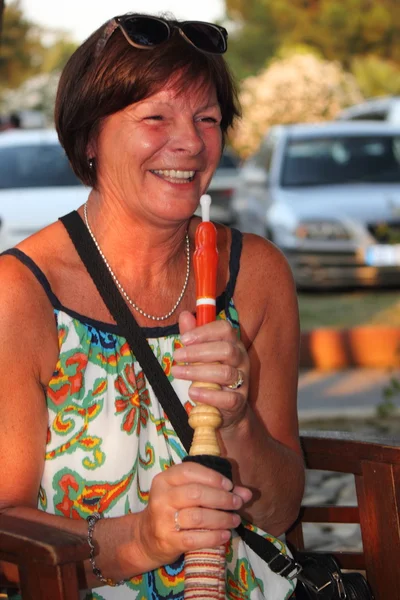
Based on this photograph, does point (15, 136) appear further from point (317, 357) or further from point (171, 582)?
point (171, 582)

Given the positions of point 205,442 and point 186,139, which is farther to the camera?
point 186,139

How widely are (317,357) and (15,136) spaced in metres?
4.28

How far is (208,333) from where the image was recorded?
6.63 feet

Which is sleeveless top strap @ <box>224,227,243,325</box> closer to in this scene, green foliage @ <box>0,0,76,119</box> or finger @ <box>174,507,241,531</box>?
finger @ <box>174,507,241,531</box>

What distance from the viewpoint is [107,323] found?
2.57m

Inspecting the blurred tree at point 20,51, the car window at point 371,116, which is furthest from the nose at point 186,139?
the blurred tree at point 20,51

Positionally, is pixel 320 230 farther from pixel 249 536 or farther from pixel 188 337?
pixel 188 337

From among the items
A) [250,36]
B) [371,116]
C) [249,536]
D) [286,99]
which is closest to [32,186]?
[249,536]

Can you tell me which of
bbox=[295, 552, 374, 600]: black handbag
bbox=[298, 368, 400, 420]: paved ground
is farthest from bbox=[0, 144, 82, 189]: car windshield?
bbox=[295, 552, 374, 600]: black handbag

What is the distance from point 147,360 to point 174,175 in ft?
1.30

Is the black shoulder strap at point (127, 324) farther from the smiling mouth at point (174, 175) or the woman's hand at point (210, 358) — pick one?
the woman's hand at point (210, 358)

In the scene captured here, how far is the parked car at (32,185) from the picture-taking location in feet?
32.1

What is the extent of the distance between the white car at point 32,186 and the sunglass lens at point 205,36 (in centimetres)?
666

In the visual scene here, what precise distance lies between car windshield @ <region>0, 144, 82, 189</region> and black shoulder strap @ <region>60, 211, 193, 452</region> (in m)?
7.58
